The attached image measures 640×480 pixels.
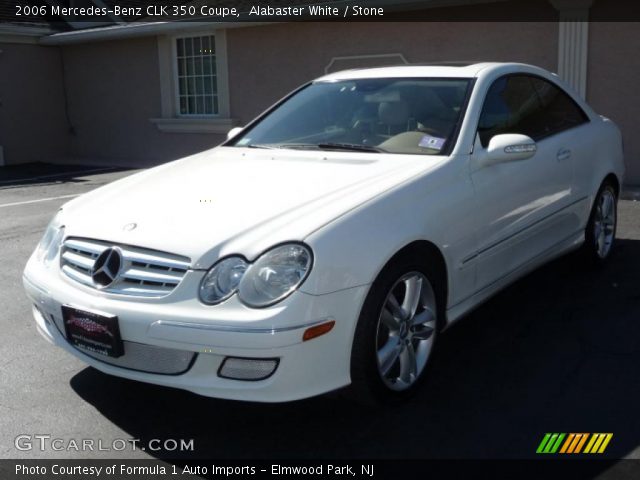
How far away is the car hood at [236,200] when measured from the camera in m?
3.08

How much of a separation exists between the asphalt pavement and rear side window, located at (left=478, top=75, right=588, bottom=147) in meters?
1.16

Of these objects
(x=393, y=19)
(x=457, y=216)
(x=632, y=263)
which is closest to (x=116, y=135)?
(x=393, y=19)

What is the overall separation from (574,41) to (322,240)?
7.76m

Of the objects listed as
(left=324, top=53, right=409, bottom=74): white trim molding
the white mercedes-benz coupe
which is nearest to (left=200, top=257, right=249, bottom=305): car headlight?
the white mercedes-benz coupe

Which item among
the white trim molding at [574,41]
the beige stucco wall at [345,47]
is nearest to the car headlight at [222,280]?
the white trim molding at [574,41]

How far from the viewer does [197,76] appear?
14.1 meters

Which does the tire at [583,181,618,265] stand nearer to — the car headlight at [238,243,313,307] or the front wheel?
the front wheel

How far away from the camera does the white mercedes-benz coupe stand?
2943 mm

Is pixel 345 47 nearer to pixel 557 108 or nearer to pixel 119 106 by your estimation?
pixel 119 106

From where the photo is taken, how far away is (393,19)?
11.2m

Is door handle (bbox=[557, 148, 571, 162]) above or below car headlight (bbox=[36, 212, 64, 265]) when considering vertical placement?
above

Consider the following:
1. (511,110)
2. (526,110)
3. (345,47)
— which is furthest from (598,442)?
(345,47)

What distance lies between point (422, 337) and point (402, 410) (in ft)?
1.21

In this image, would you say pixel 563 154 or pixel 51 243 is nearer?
pixel 51 243
